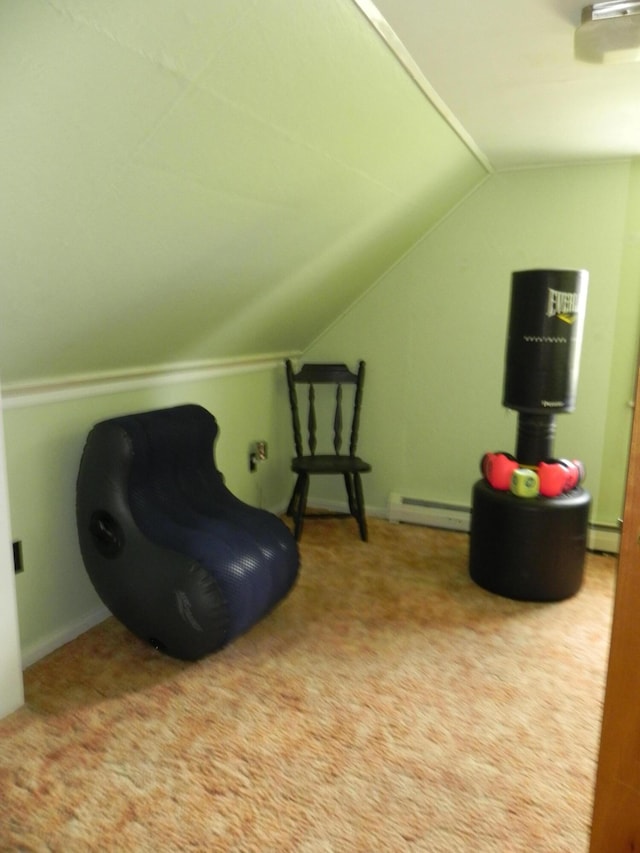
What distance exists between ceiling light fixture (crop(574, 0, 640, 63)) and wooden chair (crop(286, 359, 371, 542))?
210 cm

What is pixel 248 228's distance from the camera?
6.84ft

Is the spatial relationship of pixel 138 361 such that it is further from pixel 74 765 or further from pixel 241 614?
pixel 74 765

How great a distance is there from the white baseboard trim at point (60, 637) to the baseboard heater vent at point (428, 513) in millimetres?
1765

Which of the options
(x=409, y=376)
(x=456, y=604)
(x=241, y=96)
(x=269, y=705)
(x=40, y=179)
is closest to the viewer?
(x=40, y=179)

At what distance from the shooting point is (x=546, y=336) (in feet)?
8.66

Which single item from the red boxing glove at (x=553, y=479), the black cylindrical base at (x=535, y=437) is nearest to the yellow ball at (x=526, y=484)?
the red boxing glove at (x=553, y=479)

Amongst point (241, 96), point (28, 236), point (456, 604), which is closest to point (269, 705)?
point (456, 604)

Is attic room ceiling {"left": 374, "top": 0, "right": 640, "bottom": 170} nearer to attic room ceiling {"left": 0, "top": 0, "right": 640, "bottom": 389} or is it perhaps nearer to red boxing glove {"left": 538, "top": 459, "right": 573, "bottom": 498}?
attic room ceiling {"left": 0, "top": 0, "right": 640, "bottom": 389}

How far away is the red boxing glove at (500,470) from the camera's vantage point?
2.79 metres

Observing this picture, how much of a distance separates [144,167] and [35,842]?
5.24 ft

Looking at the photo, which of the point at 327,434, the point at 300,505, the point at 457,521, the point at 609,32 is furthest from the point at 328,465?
the point at 609,32

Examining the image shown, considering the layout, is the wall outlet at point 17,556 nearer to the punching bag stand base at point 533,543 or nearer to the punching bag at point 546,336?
the punching bag stand base at point 533,543

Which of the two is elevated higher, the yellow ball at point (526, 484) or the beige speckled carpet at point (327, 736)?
the yellow ball at point (526, 484)

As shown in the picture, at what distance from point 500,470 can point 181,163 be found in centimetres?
189
